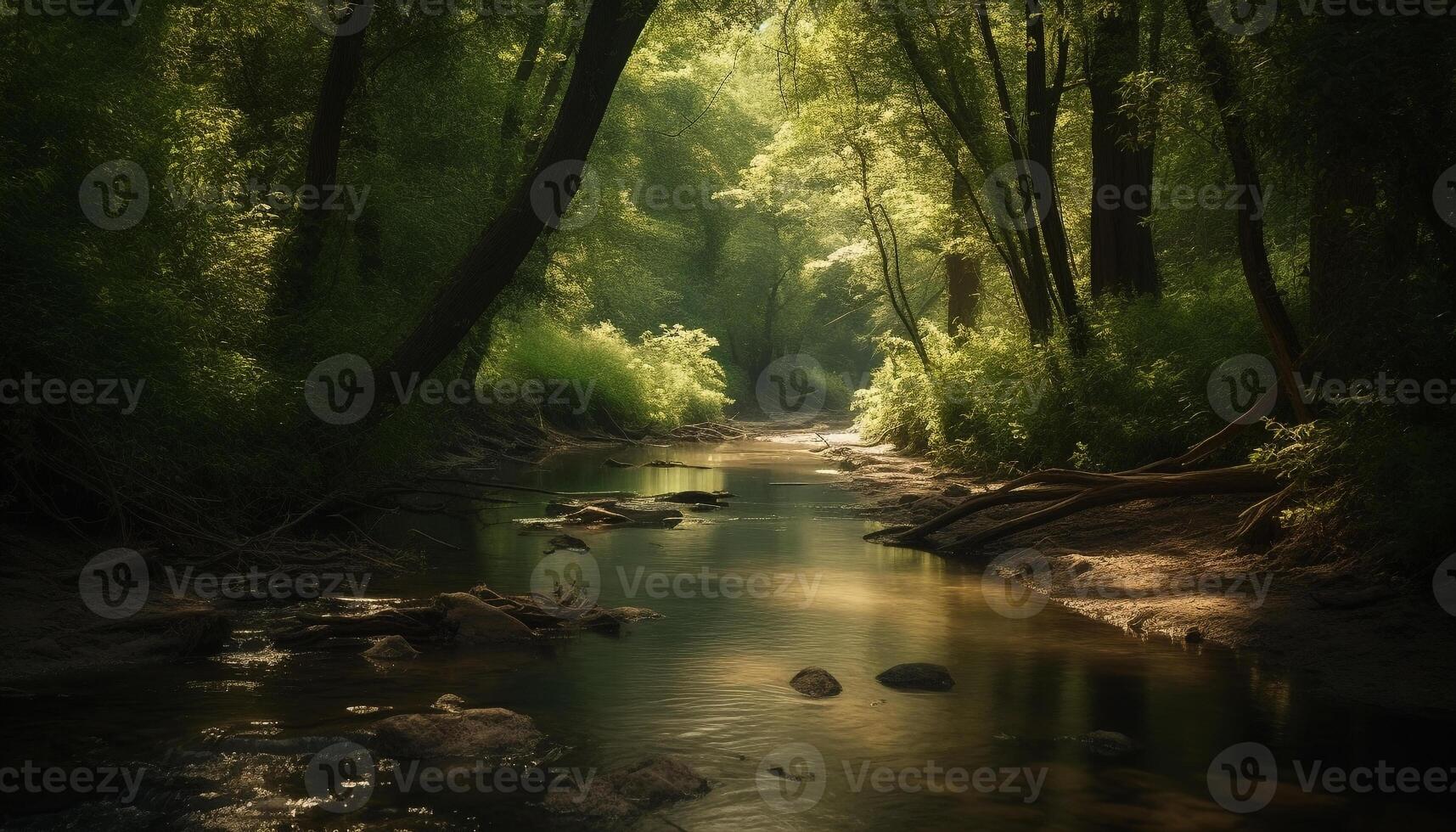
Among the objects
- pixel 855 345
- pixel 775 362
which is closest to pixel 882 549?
pixel 775 362

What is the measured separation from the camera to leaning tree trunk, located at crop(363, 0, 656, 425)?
11.2 m

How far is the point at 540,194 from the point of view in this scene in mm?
11320

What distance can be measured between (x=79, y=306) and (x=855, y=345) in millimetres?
61519

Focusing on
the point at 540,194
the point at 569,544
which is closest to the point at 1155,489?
the point at 569,544

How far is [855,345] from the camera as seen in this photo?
68062 millimetres

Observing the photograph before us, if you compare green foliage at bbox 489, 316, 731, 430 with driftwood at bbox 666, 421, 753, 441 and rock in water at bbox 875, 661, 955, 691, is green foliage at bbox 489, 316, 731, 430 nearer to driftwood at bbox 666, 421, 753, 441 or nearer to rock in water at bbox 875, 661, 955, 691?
driftwood at bbox 666, 421, 753, 441

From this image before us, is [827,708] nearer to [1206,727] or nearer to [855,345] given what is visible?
[1206,727]

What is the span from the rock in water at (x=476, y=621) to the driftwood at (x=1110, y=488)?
573cm

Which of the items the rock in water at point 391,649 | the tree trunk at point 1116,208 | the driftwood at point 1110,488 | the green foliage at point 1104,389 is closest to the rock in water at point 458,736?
the rock in water at point 391,649

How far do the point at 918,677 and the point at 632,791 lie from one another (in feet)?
8.66

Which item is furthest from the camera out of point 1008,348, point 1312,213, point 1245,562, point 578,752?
point 1008,348

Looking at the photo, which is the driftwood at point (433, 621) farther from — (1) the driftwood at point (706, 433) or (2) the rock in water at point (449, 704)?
(1) the driftwood at point (706, 433)

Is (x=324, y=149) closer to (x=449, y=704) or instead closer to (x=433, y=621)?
(x=433, y=621)

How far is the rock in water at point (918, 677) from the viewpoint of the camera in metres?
7.28
